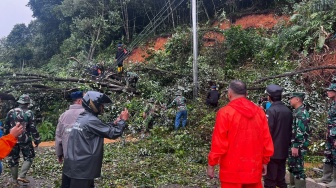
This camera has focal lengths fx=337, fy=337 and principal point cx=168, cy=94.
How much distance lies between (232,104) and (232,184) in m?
0.91

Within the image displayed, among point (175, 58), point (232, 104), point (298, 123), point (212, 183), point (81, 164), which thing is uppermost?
point (175, 58)

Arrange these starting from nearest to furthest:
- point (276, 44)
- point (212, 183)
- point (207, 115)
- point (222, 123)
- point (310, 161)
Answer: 1. point (222, 123)
2. point (212, 183)
3. point (310, 161)
4. point (207, 115)
5. point (276, 44)

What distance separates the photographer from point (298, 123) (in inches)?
192

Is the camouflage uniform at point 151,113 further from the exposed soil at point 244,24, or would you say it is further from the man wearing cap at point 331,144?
the man wearing cap at point 331,144

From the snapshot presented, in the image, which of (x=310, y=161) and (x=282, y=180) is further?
(x=310, y=161)

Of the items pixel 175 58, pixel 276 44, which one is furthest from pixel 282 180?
pixel 175 58

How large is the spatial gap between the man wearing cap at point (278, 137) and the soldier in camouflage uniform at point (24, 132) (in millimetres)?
4321

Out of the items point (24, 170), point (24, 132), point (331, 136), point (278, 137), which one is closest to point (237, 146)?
point (278, 137)

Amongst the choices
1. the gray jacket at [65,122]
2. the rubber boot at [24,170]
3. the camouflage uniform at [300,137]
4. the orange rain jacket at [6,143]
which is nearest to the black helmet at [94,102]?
the orange rain jacket at [6,143]

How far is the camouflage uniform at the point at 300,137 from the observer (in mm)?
4848

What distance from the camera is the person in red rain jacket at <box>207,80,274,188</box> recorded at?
12.5 feet

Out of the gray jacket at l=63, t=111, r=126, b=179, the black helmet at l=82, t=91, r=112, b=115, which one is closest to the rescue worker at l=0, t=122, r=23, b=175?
the gray jacket at l=63, t=111, r=126, b=179

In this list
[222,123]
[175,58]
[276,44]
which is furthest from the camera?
[175,58]

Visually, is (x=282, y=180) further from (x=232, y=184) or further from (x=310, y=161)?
(x=310, y=161)
